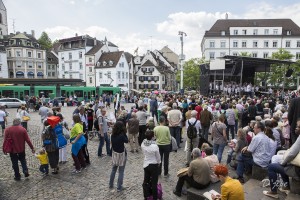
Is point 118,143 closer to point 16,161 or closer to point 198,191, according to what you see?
point 198,191

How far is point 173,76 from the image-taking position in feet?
279

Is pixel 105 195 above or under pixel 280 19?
under

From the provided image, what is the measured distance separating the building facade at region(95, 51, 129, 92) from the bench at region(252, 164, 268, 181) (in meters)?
54.0

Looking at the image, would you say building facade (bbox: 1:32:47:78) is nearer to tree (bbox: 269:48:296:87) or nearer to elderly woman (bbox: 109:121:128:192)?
tree (bbox: 269:48:296:87)

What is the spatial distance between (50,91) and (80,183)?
32.4 metres

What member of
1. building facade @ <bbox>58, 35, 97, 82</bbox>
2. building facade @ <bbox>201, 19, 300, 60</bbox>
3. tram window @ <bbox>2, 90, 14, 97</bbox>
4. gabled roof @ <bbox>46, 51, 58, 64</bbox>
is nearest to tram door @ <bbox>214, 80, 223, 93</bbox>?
tram window @ <bbox>2, 90, 14, 97</bbox>

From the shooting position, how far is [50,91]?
37.5 m

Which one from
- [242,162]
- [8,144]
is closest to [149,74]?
[8,144]

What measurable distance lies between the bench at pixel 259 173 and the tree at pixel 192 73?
55161mm

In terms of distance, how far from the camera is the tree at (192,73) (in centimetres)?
6134

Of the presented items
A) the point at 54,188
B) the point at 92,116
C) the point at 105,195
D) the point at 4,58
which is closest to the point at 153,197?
the point at 105,195

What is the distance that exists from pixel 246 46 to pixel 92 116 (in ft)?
203

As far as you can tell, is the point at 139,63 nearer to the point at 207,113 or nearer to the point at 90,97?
the point at 90,97

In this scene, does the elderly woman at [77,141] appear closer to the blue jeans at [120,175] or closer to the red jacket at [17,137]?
the red jacket at [17,137]
